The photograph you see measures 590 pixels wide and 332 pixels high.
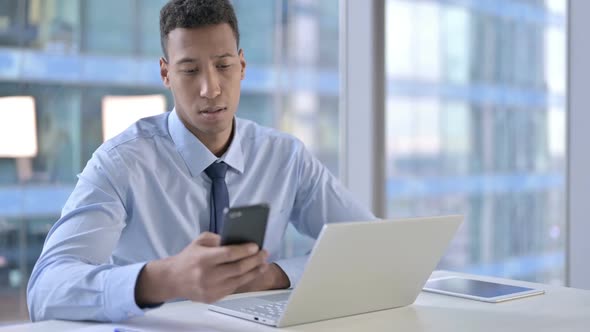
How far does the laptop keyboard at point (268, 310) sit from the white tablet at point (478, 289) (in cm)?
45

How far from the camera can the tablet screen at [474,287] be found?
174 cm

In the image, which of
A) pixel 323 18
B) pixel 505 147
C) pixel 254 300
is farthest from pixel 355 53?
pixel 254 300

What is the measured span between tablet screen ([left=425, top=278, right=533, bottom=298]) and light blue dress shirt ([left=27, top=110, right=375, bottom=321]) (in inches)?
14.2

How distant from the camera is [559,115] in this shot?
10.3 feet

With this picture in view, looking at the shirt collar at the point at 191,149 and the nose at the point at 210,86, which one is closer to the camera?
the nose at the point at 210,86

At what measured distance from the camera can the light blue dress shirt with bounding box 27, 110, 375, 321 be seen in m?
1.49

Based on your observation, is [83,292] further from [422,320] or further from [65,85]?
[65,85]

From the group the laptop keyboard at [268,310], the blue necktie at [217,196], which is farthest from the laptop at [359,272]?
the blue necktie at [217,196]

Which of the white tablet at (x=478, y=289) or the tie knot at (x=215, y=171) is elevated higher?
the tie knot at (x=215, y=171)

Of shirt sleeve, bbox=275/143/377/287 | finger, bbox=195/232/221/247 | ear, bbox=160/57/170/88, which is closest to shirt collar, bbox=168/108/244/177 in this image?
ear, bbox=160/57/170/88

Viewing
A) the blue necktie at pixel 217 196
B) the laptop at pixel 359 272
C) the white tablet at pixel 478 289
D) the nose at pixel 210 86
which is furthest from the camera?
the blue necktie at pixel 217 196

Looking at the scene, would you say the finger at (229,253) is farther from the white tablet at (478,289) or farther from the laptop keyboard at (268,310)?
the white tablet at (478,289)

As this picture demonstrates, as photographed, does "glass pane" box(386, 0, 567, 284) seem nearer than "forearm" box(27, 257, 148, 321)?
No

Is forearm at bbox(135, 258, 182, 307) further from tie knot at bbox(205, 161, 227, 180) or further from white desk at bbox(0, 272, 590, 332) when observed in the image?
tie knot at bbox(205, 161, 227, 180)
